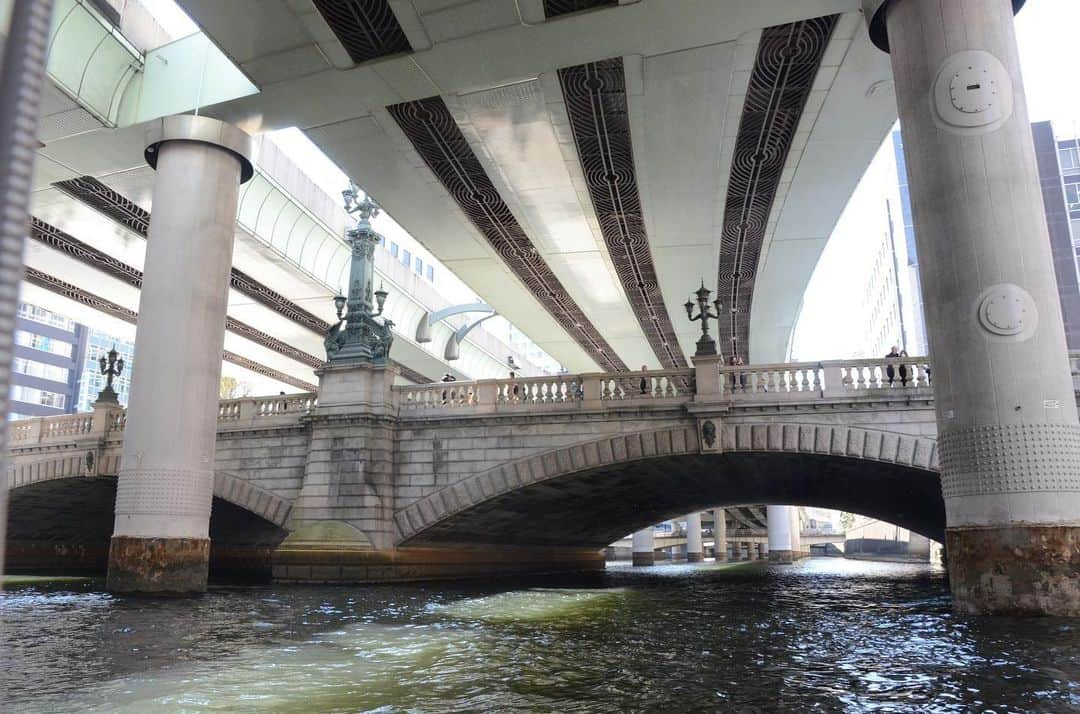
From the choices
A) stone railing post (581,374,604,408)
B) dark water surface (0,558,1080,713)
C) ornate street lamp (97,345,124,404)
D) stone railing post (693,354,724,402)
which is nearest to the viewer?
dark water surface (0,558,1080,713)

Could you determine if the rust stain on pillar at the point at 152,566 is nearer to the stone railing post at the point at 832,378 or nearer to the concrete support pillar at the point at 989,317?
the concrete support pillar at the point at 989,317

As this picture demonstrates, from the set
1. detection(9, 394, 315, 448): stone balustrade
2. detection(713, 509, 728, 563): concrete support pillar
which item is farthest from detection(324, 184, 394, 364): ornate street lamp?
detection(713, 509, 728, 563): concrete support pillar

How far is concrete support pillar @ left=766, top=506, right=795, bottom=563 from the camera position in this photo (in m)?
52.9

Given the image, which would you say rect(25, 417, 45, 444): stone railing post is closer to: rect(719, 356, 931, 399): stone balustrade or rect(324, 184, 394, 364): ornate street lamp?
rect(324, 184, 394, 364): ornate street lamp

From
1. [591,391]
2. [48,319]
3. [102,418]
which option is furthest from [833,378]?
[48,319]

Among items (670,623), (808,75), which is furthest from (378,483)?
(808,75)

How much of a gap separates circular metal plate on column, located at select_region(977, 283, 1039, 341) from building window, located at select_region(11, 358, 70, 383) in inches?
3320

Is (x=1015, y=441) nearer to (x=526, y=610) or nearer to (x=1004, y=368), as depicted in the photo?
(x=1004, y=368)

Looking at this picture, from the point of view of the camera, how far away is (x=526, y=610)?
47.4ft

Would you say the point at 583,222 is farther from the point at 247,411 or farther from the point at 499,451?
the point at 247,411

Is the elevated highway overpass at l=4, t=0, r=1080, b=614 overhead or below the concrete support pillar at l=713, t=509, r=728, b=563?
overhead

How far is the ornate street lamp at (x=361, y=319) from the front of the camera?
71.7 ft

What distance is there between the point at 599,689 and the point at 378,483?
15.1 metres

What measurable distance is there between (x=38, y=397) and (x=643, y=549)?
6230cm
